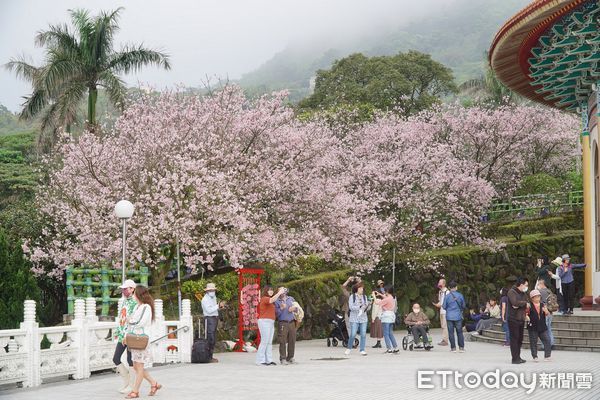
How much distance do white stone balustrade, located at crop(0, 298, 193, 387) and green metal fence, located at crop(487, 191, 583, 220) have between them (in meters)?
26.6

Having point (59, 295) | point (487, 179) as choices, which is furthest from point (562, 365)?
point (487, 179)

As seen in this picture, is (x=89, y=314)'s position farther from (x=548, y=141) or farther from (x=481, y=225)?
(x=548, y=141)

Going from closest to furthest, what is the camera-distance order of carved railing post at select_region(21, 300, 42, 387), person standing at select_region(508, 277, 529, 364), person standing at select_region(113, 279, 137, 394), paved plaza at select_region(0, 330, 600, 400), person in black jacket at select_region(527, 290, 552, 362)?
paved plaza at select_region(0, 330, 600, 400) < person standing at select_region(113, 279, 137, 394) < carved railing post at select_region(21, 300, 42, 387) < person standing at select_region(508, 277, 529, 364) < person in black jacket at select_region(527, 290, 552, 362)

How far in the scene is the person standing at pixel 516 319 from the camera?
58.3 ft

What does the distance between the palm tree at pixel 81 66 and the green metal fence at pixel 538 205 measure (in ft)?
62.2

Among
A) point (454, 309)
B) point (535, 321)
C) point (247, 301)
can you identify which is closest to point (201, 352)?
point (247, 301)

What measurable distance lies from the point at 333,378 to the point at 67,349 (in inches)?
196

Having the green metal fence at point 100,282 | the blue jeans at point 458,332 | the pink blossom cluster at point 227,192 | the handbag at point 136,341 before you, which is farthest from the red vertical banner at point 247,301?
the handbag at point 136,341

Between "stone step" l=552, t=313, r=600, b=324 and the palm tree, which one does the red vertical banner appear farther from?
the palm tree

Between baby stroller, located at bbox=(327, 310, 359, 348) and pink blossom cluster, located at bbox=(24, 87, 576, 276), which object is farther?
baby stroller, located at bbox=(327, 310, 359, 348)

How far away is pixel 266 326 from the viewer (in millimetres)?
19422

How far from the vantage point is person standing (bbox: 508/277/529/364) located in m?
17.8

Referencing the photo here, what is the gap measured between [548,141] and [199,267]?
26682mm

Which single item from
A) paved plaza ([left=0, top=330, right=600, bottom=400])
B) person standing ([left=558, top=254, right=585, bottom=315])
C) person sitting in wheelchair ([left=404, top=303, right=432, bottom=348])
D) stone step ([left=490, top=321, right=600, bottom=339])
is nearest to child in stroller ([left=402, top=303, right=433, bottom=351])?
person sitting in wheelchair ([left=404, top=303, right=432, bottom=348])
